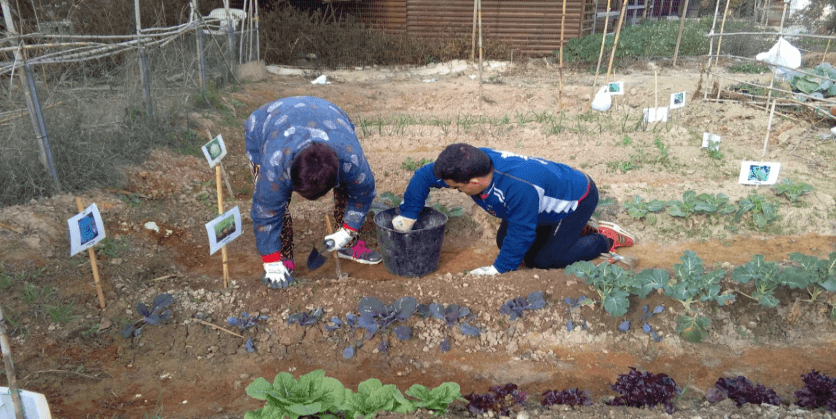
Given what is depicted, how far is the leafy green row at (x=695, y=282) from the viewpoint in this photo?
2.90 meters

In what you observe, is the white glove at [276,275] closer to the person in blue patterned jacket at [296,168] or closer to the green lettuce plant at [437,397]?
the person in blue patterned jacket at [296,168]

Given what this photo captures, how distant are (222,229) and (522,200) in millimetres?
1594

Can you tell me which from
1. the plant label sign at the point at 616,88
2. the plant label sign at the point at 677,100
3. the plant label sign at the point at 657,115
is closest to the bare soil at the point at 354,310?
the plant label sign at the point at 677,100

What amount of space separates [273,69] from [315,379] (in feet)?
33.2

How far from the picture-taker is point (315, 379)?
2.17 meters

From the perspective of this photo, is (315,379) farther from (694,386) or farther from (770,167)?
(770,167)

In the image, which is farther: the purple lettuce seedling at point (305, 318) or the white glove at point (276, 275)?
the white glove at point (276, 275)

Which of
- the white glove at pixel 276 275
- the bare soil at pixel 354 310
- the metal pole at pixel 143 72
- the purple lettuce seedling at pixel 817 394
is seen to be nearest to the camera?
the purple lettuce seedling at pixel 817 394

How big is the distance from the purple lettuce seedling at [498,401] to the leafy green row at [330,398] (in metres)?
0.15

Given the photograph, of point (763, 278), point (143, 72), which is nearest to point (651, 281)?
point (763, 278)

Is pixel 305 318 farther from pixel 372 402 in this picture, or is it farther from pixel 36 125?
pixel 36 125

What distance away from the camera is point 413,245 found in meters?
3.47

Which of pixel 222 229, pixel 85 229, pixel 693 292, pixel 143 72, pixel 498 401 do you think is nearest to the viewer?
pixel 498 401

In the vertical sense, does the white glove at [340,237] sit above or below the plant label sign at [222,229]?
below
